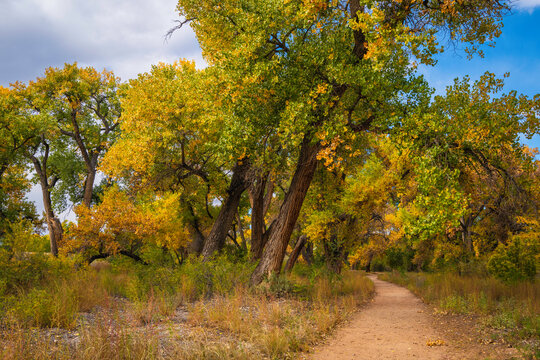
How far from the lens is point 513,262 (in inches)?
497

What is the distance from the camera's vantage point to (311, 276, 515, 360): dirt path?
607 centimetres

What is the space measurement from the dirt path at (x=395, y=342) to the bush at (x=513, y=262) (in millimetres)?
4789

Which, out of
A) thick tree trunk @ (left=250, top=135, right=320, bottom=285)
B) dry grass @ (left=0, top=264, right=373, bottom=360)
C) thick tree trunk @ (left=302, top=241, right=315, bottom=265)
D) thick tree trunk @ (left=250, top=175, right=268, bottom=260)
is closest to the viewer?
dry grass @ (left=0, top=264, right=373, bottom=360)

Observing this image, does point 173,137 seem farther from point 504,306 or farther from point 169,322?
point 504,306

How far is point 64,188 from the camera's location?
86.2ft

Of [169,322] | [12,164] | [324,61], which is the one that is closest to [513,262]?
[324,61]

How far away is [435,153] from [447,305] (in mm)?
4475

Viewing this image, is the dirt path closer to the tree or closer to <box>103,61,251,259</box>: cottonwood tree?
<box>103,61,251,259</box>: cottonwood tree

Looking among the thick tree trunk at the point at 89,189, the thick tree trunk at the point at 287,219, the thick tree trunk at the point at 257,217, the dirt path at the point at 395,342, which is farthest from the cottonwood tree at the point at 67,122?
the dirt path at the point at 395,342

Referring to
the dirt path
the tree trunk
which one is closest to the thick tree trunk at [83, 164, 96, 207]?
the tree trunk

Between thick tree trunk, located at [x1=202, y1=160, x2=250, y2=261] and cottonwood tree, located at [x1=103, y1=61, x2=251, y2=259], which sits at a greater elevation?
cottonwood tree, located at [x1=103, y1=61, x2=251, y2=259]

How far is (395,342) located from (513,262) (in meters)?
8.26

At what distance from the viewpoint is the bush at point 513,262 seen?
12.4 meters

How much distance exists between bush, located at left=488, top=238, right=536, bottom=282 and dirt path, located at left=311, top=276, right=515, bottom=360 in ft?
15.7
